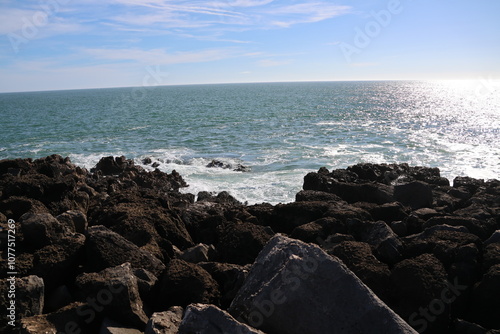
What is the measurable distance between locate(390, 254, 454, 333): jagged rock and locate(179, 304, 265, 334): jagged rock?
8.81 ft

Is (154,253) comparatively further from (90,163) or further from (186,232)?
(90,163)

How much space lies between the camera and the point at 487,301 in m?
6.27

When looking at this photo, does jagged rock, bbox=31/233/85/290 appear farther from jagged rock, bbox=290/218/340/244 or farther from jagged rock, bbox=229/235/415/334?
jagged rock, bbox=290/218/340/244

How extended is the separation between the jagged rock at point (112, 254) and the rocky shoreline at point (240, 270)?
2cm

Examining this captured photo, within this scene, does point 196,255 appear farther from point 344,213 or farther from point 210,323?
point 344,213

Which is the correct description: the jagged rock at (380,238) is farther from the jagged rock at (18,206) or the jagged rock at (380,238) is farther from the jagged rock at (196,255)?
the jagged rock at (18,206)

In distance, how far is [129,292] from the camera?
210 inches

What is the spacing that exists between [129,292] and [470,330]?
4.66 meters

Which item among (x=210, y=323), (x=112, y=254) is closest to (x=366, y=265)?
(x=210, y=323)

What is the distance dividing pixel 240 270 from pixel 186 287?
97cm

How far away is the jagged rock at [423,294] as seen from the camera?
588 cm

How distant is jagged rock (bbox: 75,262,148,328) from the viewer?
521 cm

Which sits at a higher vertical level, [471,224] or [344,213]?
[344,213]

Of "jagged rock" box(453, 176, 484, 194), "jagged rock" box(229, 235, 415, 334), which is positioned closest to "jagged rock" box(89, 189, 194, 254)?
"jagged rock" box(229, 235, 415, 334)
